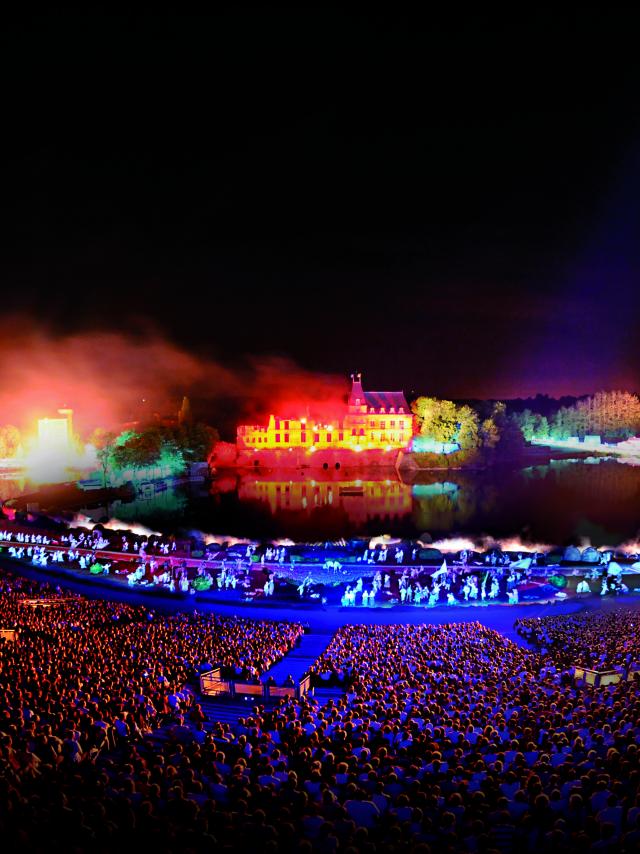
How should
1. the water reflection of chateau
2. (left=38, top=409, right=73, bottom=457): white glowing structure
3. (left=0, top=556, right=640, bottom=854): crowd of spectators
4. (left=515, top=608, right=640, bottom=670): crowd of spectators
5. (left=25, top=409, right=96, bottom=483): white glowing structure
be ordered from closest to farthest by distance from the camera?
(left=0, top=556, right=640, bottom=854): crowd of spectators
(left=515, top=608, right=640, bottom=670): crowd of spectators
the water reflection of chateau
(left=25, top=409, right=96, bottom=483): white glowing structure
(left=38, top=409, right=73, bottom=457): white glowing structure

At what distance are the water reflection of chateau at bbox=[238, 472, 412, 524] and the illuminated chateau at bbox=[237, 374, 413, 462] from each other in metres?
17.1

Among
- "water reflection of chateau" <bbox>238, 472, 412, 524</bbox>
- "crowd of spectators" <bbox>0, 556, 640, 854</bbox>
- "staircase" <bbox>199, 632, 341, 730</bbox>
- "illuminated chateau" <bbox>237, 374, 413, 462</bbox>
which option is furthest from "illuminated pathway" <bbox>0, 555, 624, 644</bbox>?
"illuminated chateau" <bbox>237, 374, 413, 462</bbox>

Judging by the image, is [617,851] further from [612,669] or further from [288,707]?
[612,669]

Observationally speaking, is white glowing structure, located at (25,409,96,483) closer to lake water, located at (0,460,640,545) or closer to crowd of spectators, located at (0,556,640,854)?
Result: lake water, located at (0,460,640,545)

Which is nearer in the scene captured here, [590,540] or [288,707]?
[288,707]

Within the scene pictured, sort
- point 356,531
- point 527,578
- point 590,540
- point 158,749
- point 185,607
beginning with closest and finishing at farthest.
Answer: point 158,749
point 185,607
point 527,578
point 590,540
point 356,531

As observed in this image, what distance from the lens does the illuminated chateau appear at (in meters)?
89.4

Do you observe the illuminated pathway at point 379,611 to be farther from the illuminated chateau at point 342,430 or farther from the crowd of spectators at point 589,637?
the illuminated chateau at point 342,430

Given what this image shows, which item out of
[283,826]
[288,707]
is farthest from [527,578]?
[283,826]

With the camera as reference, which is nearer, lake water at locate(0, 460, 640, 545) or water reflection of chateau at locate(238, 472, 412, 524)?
lake water at locate(0, 460, 640, 545)

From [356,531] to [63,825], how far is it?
38428 millimetres

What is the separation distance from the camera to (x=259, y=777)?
272 inches

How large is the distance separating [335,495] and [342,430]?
3261 centimetres

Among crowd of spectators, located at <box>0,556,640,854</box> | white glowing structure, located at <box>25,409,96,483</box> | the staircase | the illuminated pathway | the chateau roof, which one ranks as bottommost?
the illuminated pathway
